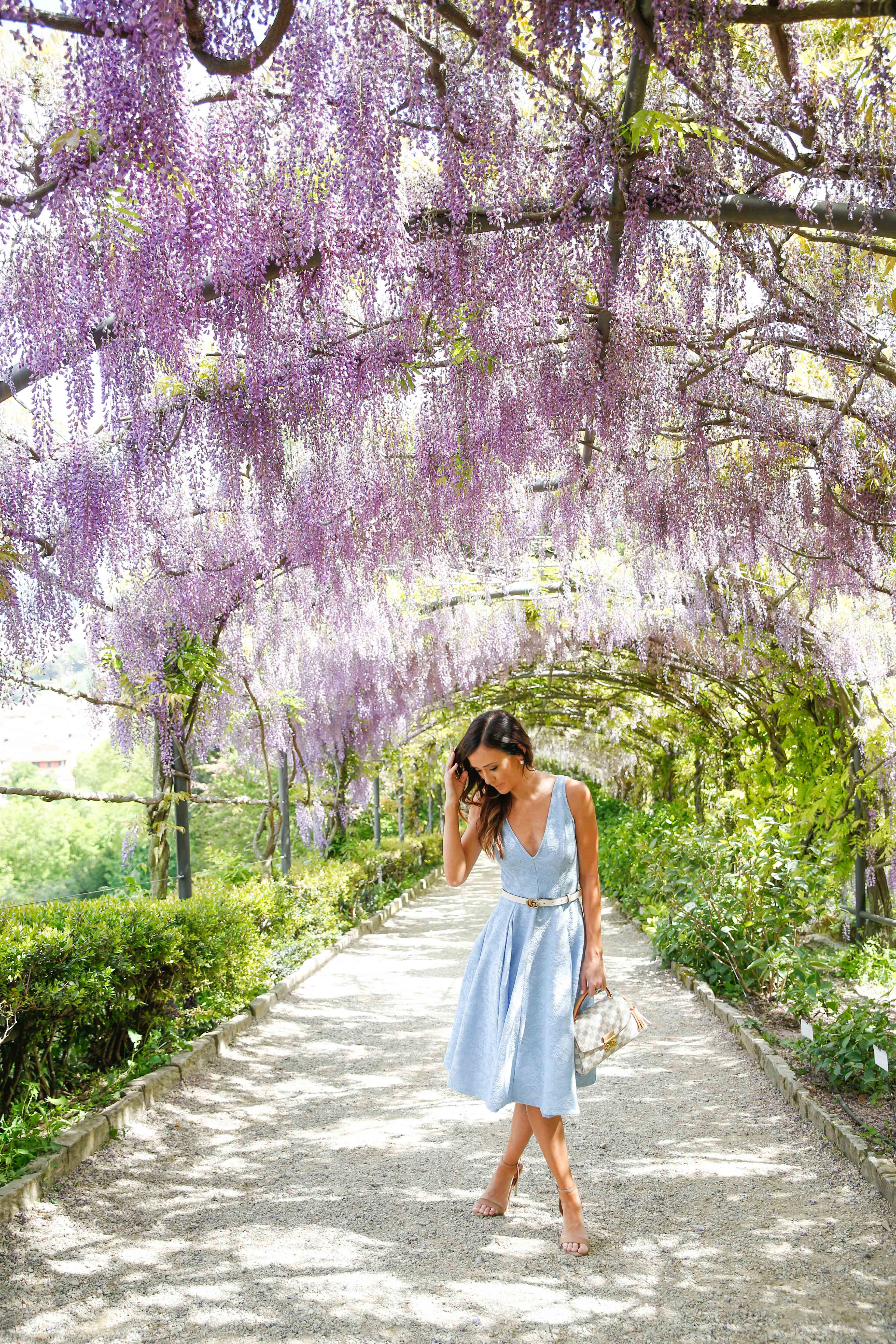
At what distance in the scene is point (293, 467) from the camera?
4.49 m

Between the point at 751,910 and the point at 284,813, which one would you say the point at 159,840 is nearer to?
the point at 284,813

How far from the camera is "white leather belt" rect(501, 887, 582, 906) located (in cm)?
251

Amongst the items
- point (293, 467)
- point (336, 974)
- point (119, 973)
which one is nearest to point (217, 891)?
point (336, 974)

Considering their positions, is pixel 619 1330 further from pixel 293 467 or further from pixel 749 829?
pixel 749 829

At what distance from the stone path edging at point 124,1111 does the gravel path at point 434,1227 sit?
2.5 inches

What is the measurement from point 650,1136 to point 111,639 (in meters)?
3.64

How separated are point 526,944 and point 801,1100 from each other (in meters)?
1.82

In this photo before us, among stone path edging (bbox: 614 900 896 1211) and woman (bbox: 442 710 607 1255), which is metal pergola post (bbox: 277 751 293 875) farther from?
woman (bbox: 442 710 607 1255)

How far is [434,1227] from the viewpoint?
2.68 m

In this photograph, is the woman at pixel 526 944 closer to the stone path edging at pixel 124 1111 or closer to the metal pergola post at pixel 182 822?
the stone path edging at pixel 124 1111

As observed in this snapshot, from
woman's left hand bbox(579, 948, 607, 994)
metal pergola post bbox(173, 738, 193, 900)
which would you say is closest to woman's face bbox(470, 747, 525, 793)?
woman's left hand bbox(579, 948, 607, 994)

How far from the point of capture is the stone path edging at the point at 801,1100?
2906 mm

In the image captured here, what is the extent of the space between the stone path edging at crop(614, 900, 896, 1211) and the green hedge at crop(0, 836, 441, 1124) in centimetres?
242

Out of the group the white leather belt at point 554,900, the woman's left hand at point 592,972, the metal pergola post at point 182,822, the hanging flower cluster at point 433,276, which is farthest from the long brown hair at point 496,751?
the metal pergola post at point 182,822
